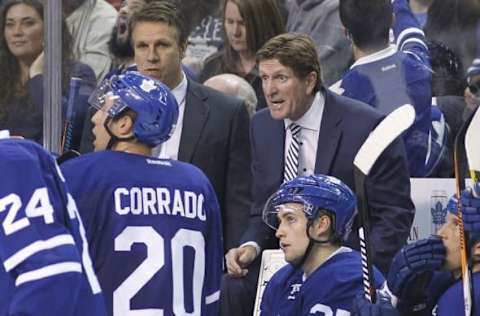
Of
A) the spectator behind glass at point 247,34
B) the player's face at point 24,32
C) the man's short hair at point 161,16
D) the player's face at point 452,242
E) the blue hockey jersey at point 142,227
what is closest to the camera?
the blue hockey jersey at point 142,227

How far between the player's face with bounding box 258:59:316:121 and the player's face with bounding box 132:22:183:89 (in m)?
0.48

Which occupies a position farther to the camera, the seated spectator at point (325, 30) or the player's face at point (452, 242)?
the seated spectator at point (325, 30)

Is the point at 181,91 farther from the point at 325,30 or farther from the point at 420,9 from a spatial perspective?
the point at 420,9

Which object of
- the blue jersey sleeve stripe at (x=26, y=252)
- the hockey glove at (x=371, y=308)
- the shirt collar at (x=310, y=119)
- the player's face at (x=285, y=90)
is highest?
the player's face at (x=285, y=90)

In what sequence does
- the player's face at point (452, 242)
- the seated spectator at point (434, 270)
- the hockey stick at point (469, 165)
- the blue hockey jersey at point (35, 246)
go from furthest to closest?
the player's face at point (452, 242) < the seated spectator at point (434, 270) < the hockey stick at point (469, 165) < the blue hockey jersey at point (35, 246)

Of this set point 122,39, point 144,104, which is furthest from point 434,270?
point 122,39

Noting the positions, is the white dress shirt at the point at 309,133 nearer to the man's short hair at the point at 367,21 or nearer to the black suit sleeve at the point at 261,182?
the black suit sleeve at the point at 261,182

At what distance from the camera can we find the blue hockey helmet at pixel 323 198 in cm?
505

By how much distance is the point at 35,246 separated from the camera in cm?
321

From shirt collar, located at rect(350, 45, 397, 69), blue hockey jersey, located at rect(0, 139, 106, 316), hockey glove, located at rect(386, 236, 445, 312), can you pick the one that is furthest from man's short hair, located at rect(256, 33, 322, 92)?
blue hockey jersey, located at rect(0, 139, 106, 316)

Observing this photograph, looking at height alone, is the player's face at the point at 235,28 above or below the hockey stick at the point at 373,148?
above

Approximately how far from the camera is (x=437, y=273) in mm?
5066

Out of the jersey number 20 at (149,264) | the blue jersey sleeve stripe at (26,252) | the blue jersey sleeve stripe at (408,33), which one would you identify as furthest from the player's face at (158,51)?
the blue jersey sleeve stripe at (26,252)

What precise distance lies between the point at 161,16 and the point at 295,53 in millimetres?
729
